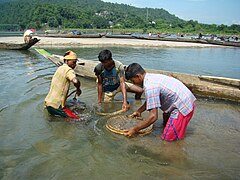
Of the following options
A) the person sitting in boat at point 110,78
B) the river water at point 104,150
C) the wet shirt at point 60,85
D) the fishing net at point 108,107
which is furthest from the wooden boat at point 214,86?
the wet shirt at point 60,85

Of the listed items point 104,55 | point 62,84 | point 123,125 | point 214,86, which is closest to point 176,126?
point 123,125

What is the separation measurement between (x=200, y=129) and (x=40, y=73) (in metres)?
7.35

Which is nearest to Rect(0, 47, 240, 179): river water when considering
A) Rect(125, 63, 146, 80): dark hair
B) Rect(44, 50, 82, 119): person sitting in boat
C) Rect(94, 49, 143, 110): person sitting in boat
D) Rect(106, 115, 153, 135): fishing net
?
Rect(106, 115, 153, 135): fishing net

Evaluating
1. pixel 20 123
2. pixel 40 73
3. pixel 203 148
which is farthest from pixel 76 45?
pixel 203 148

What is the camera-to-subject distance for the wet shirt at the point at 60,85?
13.9ft

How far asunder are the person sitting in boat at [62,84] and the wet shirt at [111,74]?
87cm

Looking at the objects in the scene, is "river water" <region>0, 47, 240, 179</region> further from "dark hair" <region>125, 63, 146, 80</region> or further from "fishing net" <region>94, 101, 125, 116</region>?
"dark hair" <region>125, 63, 146, 80</region>

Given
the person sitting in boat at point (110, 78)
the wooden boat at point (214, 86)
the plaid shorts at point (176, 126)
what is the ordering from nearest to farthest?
the plaid shorts at point (176, 126) → the person sitting in boat at point (110, 78) → the wooden boat at point (214, 86)

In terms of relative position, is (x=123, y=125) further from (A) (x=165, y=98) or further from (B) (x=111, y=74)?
(B) (x=111, y=74)

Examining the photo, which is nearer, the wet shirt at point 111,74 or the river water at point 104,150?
the river water at point 104,150

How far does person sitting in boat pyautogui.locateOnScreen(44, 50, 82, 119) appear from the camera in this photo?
13.8 ft

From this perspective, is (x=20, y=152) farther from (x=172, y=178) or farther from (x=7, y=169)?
(x=172, y=178)

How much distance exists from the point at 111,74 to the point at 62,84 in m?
1.28

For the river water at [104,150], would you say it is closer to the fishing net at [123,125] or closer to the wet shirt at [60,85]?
the fishing net at [123,125]
